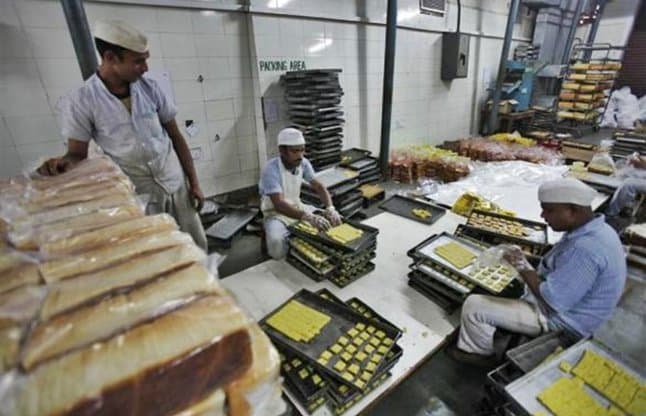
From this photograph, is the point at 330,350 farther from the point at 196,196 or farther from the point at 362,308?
the point at 196,196

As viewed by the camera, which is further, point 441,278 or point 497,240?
point 497,240

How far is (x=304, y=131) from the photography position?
364 centimetres

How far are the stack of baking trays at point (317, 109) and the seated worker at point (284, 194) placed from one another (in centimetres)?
101

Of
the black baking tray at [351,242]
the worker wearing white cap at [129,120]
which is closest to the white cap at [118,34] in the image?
the worker wearing white cap at [129,120]

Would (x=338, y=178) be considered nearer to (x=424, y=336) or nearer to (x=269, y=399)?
(x=424, y=336)

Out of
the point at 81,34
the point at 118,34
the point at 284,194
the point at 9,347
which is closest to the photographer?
the point at 9,347

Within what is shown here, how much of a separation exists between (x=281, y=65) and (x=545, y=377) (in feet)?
11.4

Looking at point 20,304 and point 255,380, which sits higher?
point 20,304

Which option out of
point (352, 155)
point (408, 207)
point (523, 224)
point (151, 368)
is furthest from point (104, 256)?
point (352, 155)

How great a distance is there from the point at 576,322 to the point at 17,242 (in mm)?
2062

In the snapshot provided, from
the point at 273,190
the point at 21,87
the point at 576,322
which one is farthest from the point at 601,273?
the point at 21,87

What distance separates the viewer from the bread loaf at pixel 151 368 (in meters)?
0.41

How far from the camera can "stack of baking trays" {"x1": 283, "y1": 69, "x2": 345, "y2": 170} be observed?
3.51 m

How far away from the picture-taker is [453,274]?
1.77 m
